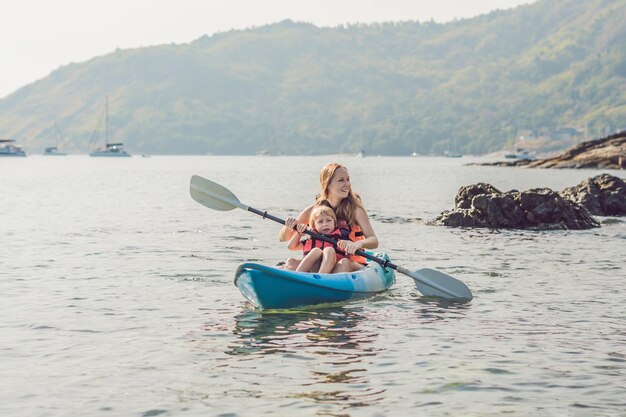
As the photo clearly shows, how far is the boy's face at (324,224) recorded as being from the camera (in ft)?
47.6

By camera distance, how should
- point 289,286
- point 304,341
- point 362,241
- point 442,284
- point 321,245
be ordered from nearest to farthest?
point 304,341, point 289,286, point 362,241, point 321,245, point 442,284

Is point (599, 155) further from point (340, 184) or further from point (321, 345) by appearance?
point (321, 345)

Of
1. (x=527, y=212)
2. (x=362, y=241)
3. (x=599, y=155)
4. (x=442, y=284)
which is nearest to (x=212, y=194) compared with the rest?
(x=362, y=241)

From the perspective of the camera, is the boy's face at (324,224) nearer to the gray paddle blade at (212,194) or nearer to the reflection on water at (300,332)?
the reflection on water at (300,332)

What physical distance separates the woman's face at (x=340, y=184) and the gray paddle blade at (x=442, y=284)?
1.86 m

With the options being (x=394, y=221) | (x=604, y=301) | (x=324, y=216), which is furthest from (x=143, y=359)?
(x=394, y=221)

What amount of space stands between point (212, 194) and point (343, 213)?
11.0 feet

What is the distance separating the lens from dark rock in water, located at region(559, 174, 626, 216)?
36.1 meters

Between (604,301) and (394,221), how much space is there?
19.5m

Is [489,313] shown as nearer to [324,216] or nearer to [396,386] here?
[324,216]

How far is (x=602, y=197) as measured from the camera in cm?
3650

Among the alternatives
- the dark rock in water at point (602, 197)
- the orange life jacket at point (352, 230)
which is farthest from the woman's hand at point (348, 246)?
the dark rock in water at point (602, 197)

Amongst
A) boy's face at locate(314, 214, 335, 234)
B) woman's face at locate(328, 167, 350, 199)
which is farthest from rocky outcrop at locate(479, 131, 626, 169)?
boy's face at locate(314, 214, 335, 234)

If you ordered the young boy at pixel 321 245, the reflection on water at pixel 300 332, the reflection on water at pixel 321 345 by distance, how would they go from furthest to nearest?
the young boy at pixel 321 245 → the reflection on water at pixel 300 332 → the reflection on water at pixel 321 345
